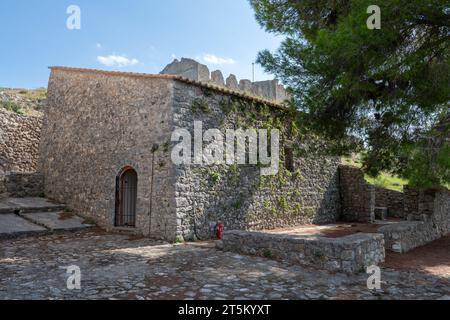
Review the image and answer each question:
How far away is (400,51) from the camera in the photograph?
7.12 metres

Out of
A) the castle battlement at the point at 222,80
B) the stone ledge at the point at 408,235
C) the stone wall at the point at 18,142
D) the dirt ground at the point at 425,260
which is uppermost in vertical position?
the castle battlement at the point at 222,80

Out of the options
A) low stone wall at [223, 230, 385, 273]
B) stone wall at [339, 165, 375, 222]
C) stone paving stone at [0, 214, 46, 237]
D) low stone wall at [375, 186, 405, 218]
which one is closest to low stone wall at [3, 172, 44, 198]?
stone paving stone at [0, 214, 46, 237]

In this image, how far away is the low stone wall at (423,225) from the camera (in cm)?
862

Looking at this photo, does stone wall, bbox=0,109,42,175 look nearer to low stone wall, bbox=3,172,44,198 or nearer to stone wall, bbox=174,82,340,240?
low stone wall, bbox=3,172,44,198

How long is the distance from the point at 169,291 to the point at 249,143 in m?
6.61

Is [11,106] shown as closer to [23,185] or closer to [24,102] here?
[24,102]

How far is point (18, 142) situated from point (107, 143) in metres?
5.85

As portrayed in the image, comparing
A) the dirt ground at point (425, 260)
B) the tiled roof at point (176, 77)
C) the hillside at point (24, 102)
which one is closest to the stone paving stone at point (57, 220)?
the tiled roof at point (176, 77)

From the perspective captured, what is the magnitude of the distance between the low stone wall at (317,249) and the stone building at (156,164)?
1.89 metres

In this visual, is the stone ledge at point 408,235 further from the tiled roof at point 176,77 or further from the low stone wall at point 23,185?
the low stone wall at point 23,185

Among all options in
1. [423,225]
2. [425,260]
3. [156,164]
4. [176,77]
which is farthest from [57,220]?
[423,225]

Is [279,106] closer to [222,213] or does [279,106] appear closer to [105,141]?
[222,213]

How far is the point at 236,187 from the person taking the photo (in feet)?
33.2

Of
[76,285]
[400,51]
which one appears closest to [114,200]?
[76,285]
